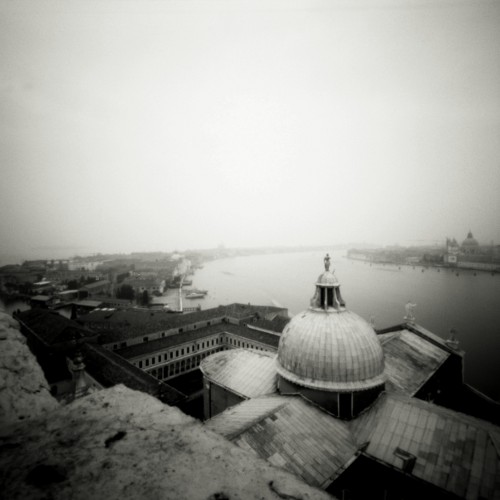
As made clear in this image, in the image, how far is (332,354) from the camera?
1108cm

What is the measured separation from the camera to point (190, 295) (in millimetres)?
67375

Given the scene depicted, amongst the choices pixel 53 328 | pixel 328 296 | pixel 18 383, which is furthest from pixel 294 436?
pixel 53 328

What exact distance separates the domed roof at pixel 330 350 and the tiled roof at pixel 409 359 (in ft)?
10.4

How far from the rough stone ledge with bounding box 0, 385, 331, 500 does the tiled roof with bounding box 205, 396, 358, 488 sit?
24.0 ft

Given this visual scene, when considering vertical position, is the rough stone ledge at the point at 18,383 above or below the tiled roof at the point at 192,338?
above

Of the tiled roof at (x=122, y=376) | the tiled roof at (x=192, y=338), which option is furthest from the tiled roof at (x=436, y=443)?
the tiled roof at (x=192, y=338)

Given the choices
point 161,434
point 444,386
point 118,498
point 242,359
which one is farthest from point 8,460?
point 444,386

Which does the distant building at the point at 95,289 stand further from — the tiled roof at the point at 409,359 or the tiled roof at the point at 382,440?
the tiled roof at the point at 382,440

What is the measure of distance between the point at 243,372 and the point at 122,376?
882cm

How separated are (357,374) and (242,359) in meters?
6.32

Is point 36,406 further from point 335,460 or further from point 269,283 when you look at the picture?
point 269,283

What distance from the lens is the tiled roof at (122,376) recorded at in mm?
16891

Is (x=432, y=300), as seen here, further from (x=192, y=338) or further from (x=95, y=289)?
(x=95, y=289)

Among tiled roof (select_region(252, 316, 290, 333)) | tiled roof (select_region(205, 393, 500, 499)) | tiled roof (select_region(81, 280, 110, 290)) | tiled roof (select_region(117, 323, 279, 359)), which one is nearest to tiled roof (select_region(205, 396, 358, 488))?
tiled roof (select_region(205, 393, 500, 499))
